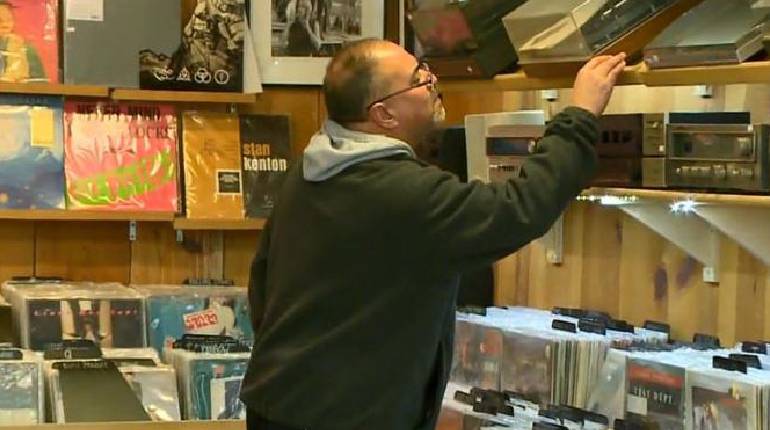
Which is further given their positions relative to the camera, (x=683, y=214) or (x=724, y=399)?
(x=683, y=214)

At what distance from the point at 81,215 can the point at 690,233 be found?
1.83 m

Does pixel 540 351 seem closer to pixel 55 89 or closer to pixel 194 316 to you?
pixel 194 316

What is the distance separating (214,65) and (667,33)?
1971 mm

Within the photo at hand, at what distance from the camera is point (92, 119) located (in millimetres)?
3951

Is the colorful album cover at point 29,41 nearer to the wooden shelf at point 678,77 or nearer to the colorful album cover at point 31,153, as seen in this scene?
the colorful album cover at point 31,153

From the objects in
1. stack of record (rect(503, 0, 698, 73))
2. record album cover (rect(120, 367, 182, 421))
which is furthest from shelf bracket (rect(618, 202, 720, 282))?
record album cover (rect(120, 367, 182, 421))

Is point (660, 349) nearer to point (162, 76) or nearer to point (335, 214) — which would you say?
point (335, 214)

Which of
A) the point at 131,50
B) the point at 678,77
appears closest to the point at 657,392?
the point at 678,77

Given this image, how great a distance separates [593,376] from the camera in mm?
2889

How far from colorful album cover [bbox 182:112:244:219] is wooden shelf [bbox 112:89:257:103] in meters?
0.10

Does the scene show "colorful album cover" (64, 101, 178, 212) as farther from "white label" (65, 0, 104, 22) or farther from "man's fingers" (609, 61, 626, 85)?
"man's fingers" (609, 61, 626, 85)

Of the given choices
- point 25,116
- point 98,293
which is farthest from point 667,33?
point 25,116

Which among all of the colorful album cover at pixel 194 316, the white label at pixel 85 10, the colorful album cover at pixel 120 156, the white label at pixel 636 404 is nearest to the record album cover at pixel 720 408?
the white label at pixel 636 404

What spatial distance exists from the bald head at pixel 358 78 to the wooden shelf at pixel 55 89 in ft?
5.89
